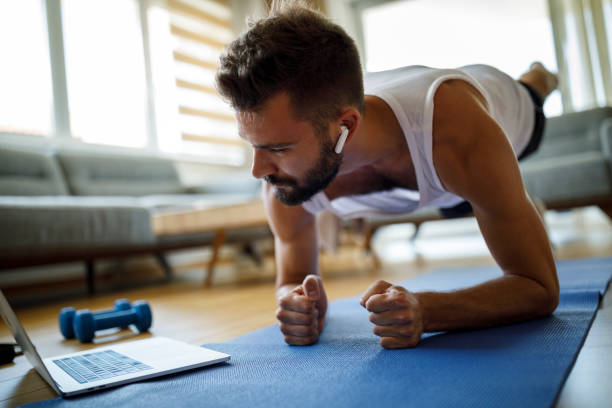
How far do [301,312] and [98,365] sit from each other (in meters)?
0.38

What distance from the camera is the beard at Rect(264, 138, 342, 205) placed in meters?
0.93

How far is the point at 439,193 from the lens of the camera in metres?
1.05

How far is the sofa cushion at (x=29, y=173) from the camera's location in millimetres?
2680

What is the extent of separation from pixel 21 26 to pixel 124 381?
3.35 meters

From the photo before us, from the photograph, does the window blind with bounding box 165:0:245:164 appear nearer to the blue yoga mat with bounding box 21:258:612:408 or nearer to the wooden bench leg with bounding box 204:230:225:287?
the wooden bench leg with bounding box 204:230:225:287

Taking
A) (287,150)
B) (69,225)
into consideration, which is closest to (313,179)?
(287,150)

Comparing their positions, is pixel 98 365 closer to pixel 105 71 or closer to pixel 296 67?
pixel 296 67

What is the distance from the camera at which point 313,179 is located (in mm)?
941

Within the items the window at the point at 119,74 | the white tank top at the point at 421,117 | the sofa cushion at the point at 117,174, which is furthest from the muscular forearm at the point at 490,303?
the window at the point at 119,74

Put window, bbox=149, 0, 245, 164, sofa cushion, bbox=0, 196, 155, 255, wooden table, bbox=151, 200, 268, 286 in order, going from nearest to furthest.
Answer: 1. sofa cushion, bbox=0, 196, 155, 255
2. wooden table, bbox=151, 200, 268, 286
3. window, bbox=149, 0, 245, 164

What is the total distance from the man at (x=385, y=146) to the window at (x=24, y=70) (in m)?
2.81

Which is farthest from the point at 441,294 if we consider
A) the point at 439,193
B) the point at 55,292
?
the point at 55,292

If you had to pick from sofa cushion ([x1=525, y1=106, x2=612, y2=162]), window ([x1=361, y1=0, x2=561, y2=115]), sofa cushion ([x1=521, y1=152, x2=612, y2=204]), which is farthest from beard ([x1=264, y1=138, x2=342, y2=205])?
window ([x1=361, y1=0, x2=561, y2=115])

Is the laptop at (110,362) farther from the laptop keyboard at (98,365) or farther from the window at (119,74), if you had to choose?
the window at (119,74)
